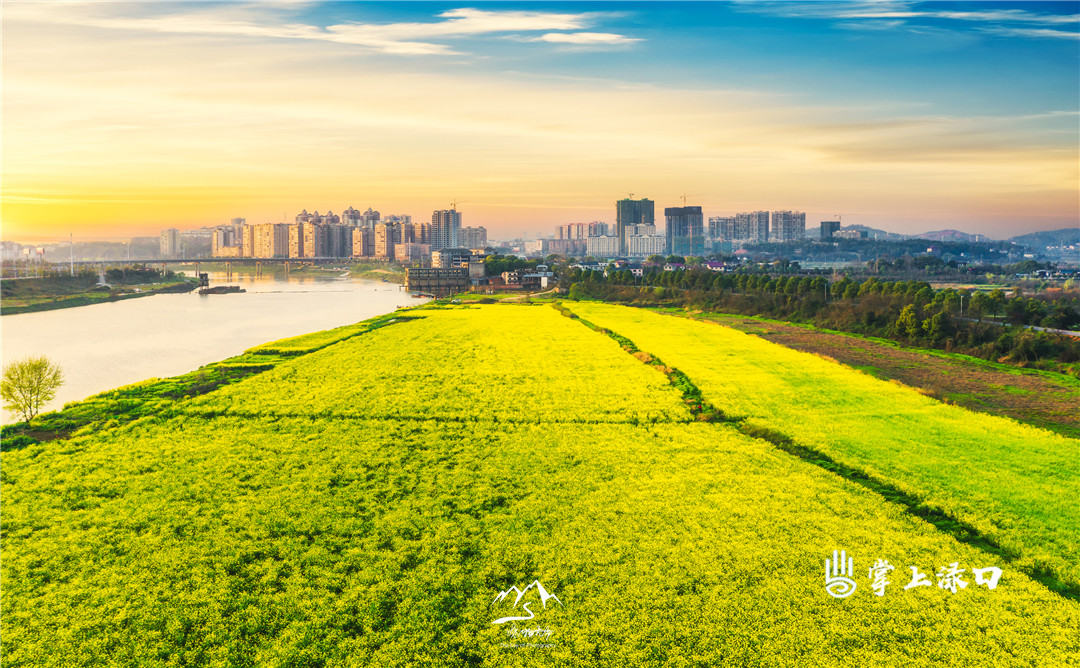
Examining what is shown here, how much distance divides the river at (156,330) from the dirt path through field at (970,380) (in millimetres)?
27877

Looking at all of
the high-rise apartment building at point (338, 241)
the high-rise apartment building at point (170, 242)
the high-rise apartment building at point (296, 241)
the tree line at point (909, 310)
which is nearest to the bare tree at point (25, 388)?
the tree line at point (909, 310)

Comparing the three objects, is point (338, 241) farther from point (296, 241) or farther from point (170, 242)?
point (170, 242)

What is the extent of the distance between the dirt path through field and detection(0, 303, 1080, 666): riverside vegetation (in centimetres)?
270

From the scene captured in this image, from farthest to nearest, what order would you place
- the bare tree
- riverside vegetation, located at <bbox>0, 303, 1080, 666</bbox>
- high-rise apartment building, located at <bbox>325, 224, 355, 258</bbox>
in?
1. high-rise apartment building, located at <bbox>325, 224, 355, 258</bbox>
2. the bare tree
3. riverside vegetation, located at <bbox>0, 303, 1080, 666</bbox>

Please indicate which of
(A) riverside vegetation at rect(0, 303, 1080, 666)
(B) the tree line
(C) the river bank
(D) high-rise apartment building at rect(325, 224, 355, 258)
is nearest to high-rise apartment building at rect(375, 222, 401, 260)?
(D) high-rise apartment building at rect(325, 224, 355, 258)

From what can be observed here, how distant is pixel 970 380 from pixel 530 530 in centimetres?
2115

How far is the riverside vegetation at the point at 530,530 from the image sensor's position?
7320 mm

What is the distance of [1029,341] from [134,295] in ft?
248

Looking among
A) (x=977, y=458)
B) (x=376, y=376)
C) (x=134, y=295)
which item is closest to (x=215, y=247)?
(x=134, y=295)

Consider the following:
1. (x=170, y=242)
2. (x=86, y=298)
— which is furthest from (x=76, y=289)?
(x=170, y=242)

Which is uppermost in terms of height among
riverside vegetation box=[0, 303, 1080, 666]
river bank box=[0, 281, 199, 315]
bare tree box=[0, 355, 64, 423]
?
river bank box=[0, 281, 199, 315]

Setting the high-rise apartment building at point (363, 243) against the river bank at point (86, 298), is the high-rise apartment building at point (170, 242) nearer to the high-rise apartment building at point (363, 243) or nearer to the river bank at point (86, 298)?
the high-rise apartment building at point (363, 243)

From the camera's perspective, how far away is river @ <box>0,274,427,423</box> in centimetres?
2861

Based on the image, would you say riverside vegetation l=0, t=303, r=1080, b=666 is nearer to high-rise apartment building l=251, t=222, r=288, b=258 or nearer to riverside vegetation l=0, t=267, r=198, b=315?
riverside vegetation l=0, t=267, r=198, b=315
